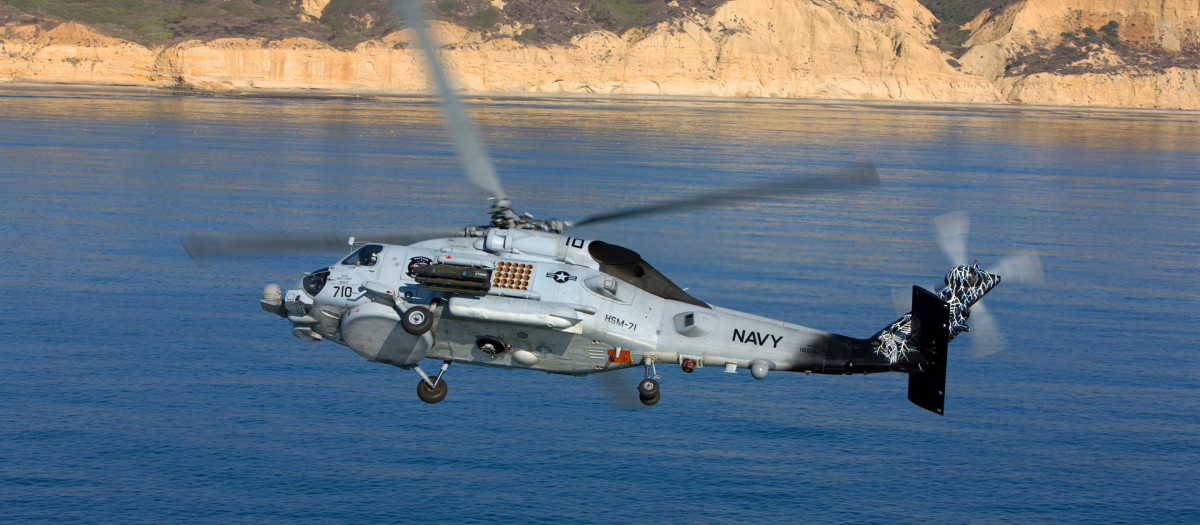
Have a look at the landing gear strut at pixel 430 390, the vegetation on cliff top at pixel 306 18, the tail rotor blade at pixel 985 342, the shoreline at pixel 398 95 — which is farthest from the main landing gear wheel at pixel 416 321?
the vegetation on cliff top at pixel 306 18

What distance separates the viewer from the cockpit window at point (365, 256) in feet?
82.1

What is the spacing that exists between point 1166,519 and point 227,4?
191758mm

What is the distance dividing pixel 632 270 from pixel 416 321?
498 cm

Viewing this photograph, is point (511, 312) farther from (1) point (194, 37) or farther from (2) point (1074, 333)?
(1) point (194, 37)

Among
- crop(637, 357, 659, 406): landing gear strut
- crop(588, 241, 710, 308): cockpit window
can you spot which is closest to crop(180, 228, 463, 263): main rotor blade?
crop(588, 241, 710, 308): cockpit window

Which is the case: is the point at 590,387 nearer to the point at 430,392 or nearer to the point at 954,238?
the point at 430,392

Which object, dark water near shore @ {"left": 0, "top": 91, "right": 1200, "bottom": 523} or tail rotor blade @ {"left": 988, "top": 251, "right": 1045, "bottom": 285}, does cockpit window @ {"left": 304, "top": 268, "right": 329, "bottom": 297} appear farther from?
tail rotor blade @ {"left": 988, "top": 251, "right": 1045, "bottom": 285}

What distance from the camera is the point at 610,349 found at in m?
24.5

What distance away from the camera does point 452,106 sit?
24.1 metres

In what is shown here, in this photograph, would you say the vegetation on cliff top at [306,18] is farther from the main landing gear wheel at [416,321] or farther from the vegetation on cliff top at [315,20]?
the main landing gear wheel at [416,321]

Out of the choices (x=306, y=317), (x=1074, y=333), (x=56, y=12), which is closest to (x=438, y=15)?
(x=56, y=12)

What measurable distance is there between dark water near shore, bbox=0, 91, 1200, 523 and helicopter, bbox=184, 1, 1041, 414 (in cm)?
683

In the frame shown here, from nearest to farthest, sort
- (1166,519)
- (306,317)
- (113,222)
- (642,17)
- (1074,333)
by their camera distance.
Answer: (306,317), (1166,519), (1074,333), (113,222), (642,17)

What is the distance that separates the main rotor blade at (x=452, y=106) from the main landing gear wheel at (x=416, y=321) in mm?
3103
